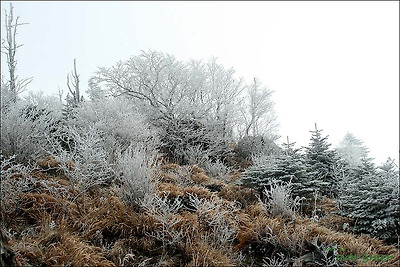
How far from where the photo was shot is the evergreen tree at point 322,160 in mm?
7840

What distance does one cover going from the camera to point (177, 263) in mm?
3859

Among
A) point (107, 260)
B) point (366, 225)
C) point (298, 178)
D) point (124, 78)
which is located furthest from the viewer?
point (124, 78)

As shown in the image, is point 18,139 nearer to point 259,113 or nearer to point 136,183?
point 136,183

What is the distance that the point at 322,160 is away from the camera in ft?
27.8

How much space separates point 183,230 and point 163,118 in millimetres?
7237

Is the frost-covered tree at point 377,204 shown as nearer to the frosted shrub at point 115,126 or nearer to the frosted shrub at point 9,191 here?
the frosted shrub at point 115,126

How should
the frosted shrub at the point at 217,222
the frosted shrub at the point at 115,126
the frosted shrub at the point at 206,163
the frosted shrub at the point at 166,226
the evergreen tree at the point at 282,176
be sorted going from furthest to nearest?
the frosted shrub at the point at 206,163, the frosted shrub at the point at 115,126, the evergreen tree at the point at 282,176, the frosted shrub at the point at 217,222, the frosted shrub at the point at 166,226

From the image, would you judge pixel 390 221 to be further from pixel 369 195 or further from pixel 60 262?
pixel 60 262

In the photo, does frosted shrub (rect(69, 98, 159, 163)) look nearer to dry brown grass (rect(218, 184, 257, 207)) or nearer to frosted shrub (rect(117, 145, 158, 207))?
frosted shrub (rect(117, 145, 158, 207))

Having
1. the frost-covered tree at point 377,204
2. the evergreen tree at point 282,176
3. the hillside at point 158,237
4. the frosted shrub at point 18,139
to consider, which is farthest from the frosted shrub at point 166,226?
the frost-covered tree at point 377,204

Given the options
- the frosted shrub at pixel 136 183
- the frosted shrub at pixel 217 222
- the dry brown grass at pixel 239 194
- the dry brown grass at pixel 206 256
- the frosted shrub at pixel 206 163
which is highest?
the frosted shrub at pixel 206 163

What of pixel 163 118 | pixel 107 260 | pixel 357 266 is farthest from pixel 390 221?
pixel 163 118

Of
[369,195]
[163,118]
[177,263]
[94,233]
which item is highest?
[163,118]

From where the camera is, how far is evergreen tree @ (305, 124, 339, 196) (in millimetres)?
7840
